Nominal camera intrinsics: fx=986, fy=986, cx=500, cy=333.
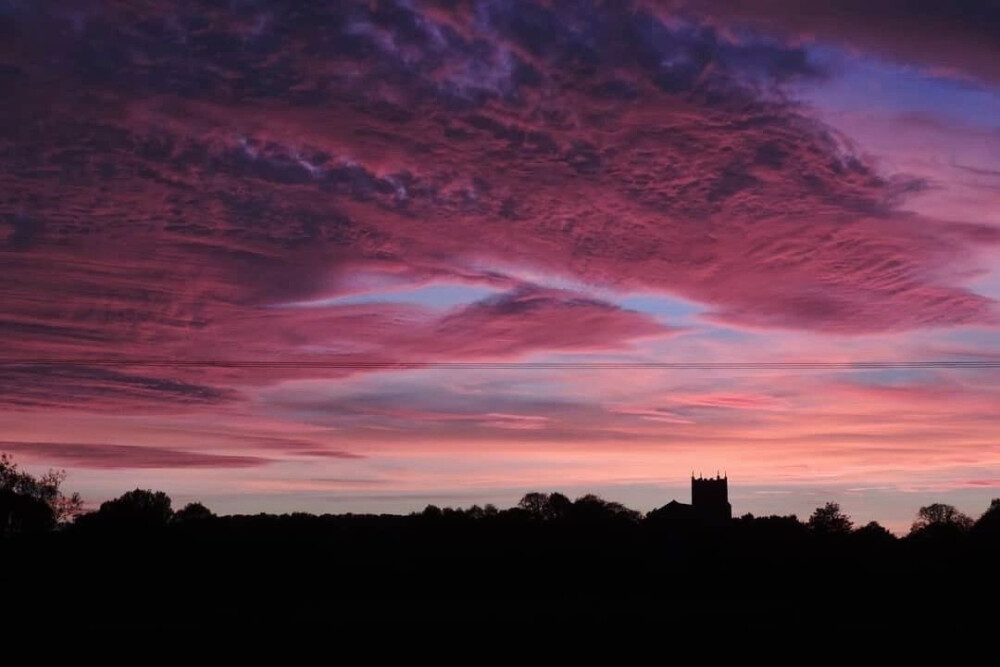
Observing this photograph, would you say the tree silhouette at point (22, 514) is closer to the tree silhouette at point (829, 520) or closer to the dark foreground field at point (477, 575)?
the dark foreground field at point (477, 575)

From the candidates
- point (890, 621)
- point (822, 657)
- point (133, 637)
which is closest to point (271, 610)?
point (133, 637)

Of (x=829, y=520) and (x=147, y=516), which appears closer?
(x=147, y=516)

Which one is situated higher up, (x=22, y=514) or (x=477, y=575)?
(x=22, y=514)

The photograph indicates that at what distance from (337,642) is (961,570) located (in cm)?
4420

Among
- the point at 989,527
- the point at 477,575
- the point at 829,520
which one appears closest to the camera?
the point at 477,575

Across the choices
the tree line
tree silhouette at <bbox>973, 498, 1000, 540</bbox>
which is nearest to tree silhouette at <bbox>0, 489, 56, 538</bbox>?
the tree line

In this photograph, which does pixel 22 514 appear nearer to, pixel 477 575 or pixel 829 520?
pixel 477 575

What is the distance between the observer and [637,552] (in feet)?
249

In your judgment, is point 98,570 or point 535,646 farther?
point 98,570

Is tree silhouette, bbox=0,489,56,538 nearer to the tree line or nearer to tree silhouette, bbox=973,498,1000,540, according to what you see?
the tree line

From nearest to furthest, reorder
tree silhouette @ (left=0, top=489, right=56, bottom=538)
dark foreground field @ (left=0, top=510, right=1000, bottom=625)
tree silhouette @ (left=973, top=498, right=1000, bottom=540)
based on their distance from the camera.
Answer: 1. dark foreground field @ (left=0, top=510, right=1000, bottom=625)
2. tree silhouette @ (left=973, top=498, right=1000, bottom=540)
3. tree silhouette @ (left=0, top=489, right=56, bottom=538)

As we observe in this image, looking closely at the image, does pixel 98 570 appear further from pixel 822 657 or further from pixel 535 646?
pixel 822 657

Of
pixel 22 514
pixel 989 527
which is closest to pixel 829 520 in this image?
→ pixel 989 527

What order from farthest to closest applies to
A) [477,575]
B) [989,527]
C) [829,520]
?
1. [829,520]
2. [989,527]
3. [477,575]
